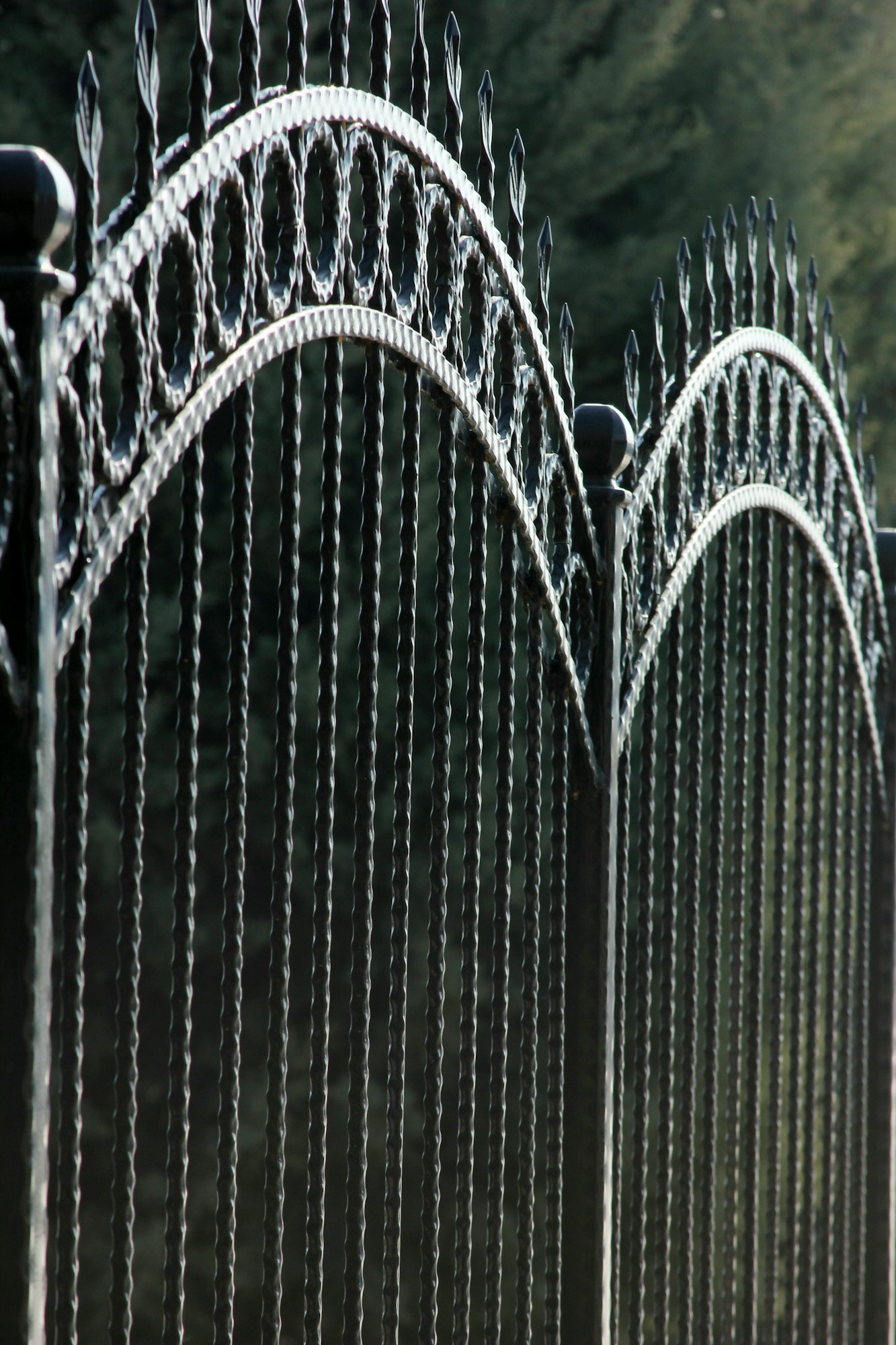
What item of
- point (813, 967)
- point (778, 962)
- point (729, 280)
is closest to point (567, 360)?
point (729, 280)

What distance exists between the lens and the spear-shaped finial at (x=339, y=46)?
5.44ft

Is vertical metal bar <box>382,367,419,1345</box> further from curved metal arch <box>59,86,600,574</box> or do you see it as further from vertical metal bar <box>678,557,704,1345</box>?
vertical metal bar <box>678,557,704,1345</box>

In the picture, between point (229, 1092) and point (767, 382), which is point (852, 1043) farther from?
point (229, 1092)

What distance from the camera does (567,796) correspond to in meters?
2.36

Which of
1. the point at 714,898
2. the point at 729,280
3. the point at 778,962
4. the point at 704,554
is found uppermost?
the point at 729,280

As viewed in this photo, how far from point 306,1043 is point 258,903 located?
0.48m

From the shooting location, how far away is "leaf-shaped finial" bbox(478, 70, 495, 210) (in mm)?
2010

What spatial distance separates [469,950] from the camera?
1965 mm

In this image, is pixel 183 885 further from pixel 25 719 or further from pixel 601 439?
pixel 601 439

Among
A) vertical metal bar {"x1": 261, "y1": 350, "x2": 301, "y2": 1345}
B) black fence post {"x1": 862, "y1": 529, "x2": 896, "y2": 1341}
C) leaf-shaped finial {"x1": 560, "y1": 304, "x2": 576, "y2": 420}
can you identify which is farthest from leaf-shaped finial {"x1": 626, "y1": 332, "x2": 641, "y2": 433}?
black fence post {"x1": 862, "y1": 529, "x2": 896, "y2": 1341}

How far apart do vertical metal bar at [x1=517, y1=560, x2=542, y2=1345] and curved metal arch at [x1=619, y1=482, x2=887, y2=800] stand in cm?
29

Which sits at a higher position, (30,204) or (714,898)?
(30,204)

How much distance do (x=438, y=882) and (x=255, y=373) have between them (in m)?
0.67

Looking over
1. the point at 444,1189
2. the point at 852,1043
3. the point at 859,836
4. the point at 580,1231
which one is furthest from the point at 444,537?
the point at 444,1189
